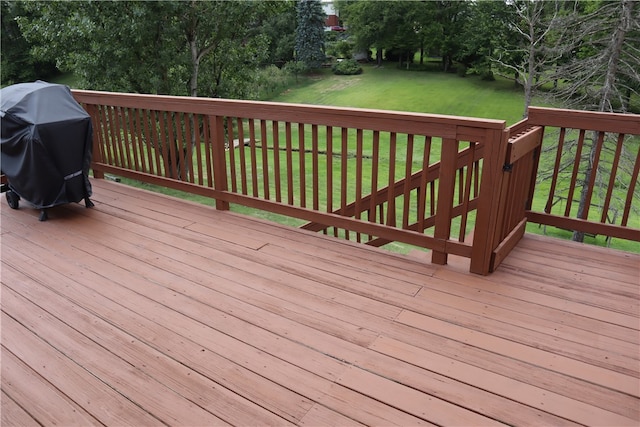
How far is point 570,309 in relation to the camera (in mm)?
2459

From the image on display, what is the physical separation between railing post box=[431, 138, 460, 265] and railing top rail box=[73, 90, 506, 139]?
8cm

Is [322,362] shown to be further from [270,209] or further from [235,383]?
[270,209]

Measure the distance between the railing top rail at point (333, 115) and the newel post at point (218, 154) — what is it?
10 centimetres

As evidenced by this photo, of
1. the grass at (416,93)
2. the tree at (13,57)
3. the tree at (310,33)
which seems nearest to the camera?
the tree at (13,57)

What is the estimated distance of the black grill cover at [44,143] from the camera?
355 cm

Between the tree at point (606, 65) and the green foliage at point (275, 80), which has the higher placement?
the tree at point (606, 65)

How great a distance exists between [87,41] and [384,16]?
21.7 m

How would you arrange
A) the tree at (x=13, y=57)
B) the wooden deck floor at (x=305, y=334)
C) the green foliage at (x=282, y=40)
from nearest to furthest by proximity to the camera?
the wooden deck floor at (x=305, y=334) → the tree at (x=13, y=57) → the green foliage at (x=282, y=40)

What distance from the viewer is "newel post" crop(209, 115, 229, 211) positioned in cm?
375

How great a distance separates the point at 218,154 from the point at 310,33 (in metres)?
26.0

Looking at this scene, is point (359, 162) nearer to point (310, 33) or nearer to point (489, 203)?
point (489, 203)

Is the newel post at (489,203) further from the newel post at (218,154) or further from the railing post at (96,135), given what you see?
the railing post at (96,135)

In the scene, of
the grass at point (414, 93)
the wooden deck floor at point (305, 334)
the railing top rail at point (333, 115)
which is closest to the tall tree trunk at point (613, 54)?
the wooden deck floor at point (305, 334)

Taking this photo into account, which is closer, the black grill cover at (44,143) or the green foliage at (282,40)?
the black grill cover at (44,143)
